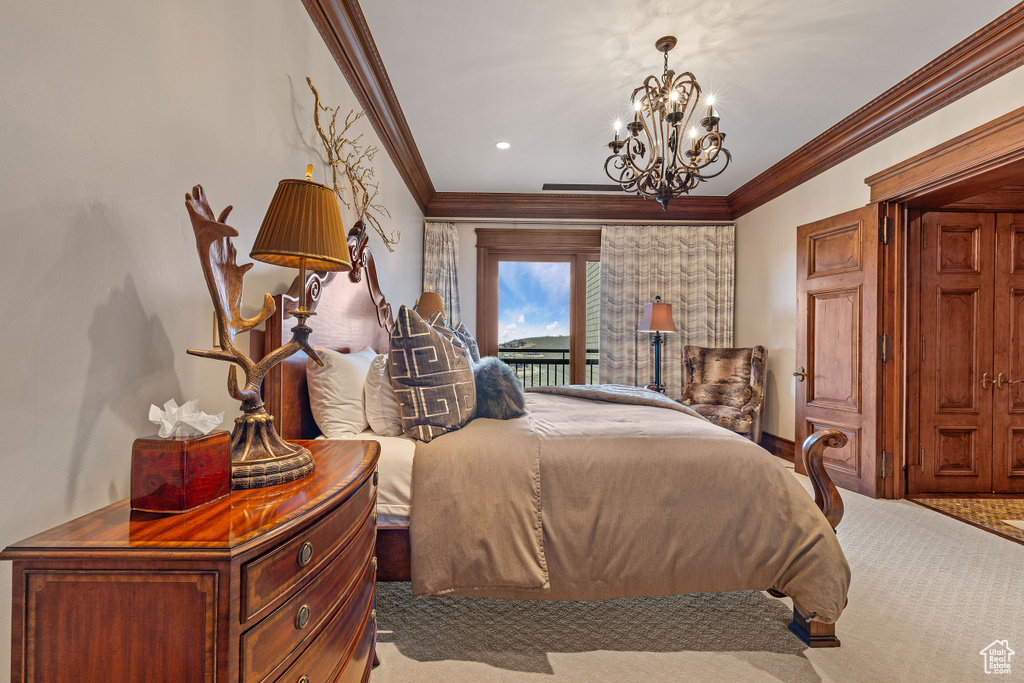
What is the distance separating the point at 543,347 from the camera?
18.9ft

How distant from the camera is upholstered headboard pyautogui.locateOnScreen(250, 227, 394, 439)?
1.77 meters

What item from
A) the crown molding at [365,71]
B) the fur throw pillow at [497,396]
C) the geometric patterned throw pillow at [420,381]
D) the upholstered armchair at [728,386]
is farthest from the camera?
the upholstered armchair at [728,386]

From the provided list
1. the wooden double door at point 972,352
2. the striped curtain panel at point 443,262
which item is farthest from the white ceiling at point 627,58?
the striped curtain panel at point 443,262

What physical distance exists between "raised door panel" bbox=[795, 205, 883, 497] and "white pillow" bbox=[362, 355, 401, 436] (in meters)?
3.36

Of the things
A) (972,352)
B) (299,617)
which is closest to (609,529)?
(299,617)

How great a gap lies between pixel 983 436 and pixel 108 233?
500 centimetres

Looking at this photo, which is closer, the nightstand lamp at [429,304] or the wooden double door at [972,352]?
the wooden double door at [972,352]

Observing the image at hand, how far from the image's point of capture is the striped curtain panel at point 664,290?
5.35 metres

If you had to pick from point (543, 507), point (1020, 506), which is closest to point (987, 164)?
point (1020, 506)

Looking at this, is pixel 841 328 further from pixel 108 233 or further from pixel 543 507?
pixel 108 233

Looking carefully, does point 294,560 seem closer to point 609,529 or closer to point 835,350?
point 609,529

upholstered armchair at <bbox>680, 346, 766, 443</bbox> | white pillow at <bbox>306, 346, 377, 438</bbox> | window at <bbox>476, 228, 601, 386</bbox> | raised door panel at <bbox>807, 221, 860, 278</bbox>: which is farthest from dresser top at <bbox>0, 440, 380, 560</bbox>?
window at <bbox>476, 228, 601, 386</bbox>

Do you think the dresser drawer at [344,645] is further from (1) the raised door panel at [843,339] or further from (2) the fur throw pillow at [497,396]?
(1) the raised door panel at [843,339]

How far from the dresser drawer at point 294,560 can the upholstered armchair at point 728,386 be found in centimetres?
395
